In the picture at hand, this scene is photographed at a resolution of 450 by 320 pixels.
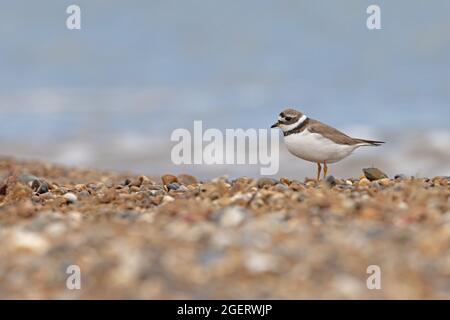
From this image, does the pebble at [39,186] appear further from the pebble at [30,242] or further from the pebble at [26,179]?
the pebble at [30,242]

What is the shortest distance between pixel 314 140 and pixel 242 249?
528cm

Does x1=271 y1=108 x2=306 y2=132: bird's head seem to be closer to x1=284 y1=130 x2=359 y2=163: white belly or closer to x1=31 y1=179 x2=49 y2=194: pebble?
x1=284 y1=130 x2=359 y2=163: white belly

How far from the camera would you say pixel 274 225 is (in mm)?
6004

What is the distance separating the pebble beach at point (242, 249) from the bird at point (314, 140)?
272 cm

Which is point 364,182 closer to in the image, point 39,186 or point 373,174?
point 373,174

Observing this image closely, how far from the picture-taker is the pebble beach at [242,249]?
480 centimetres

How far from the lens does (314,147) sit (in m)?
10.3

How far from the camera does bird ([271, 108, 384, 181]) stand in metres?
10.4

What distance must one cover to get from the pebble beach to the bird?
2.72m

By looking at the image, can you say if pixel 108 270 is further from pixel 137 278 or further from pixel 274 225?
pixel 274 225

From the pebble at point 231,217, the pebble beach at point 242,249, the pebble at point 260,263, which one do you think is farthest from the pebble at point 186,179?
the pebble at point 260,263
